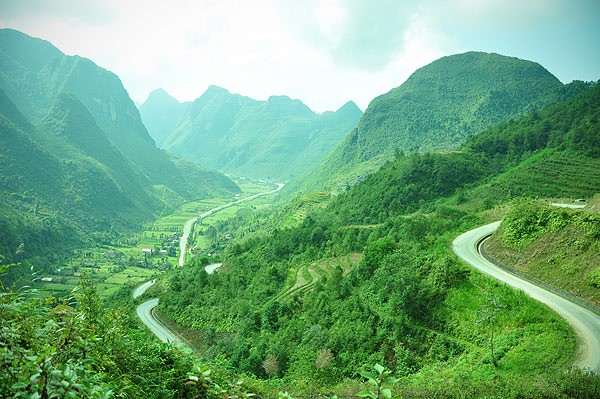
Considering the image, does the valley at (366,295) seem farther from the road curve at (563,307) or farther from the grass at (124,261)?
the grass at (124,261)

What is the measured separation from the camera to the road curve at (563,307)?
1434 centimetres

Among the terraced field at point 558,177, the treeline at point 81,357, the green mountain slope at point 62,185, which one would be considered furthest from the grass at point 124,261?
the terraced field at point 558,177

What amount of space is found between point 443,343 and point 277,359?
11169 mm

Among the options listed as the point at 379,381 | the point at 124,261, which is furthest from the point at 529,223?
the point at 124,261

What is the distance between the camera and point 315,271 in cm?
4038

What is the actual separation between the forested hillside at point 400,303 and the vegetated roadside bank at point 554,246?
12.0 feet

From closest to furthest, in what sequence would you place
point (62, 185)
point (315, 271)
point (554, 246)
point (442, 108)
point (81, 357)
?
1. point (81, 357)
2. point (554, 246)
3. point (315, 271)
4. point (62, 185)
5. point (442, 108)

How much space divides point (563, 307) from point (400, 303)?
27.3 feet

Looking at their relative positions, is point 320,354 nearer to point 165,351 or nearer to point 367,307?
point 367,307

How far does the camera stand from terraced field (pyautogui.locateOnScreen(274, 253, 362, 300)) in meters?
35.4

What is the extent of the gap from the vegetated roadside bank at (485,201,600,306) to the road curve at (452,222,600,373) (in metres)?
1.13

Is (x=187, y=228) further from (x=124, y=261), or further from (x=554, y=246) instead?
(x=554, y=246)

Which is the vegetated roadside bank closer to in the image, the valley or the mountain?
the valley

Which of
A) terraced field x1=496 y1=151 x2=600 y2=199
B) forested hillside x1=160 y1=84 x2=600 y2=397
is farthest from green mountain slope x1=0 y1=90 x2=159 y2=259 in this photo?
terraced field x1=496 y1=151 x2=600 y2=199
